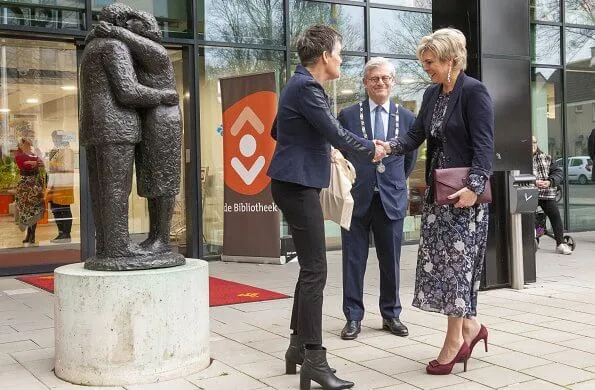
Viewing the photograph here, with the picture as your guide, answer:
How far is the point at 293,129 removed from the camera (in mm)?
3791

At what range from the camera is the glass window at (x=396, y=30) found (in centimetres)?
1126

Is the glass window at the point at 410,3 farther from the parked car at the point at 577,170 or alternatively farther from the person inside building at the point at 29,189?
the person inside building at the point at 29,189

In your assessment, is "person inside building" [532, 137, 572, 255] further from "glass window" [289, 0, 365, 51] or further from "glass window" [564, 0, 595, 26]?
"glass window" [564, 0, 595, 26]

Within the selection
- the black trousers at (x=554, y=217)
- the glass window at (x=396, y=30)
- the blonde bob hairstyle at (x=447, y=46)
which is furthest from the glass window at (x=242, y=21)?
the blonde bob hairstyle at (x=447, y=46)

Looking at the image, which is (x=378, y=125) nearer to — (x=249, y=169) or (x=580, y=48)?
(x=249, y=169)

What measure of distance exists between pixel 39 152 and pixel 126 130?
608cm

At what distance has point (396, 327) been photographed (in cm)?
500

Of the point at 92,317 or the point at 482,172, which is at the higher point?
the point at 482,172

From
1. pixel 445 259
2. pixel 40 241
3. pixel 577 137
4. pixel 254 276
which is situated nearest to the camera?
pixel 445 259

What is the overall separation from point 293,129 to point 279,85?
698cm

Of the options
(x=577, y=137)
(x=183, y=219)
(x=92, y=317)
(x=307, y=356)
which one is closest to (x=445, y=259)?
(x=307, y=356)

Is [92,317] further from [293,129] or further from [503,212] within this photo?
[503,212]

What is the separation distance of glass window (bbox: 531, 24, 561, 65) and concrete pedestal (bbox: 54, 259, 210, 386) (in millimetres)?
10281

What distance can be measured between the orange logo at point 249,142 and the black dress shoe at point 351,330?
4369 millimetres
